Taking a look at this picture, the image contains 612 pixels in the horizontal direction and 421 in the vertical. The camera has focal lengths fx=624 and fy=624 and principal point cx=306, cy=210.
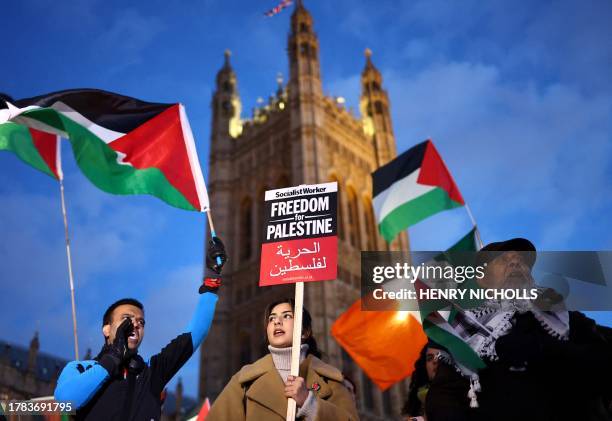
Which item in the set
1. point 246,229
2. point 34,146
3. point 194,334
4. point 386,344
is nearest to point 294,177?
point 246,229

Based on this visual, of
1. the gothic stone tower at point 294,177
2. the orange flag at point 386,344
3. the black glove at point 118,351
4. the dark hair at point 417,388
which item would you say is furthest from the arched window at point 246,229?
the black glove at point 118,351

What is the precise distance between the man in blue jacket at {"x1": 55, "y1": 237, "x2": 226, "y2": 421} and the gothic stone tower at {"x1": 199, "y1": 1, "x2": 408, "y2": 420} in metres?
23.7

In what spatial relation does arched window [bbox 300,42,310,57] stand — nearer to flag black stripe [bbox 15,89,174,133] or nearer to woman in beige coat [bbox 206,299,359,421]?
flag black stripe [bbox 15,89,174,133]

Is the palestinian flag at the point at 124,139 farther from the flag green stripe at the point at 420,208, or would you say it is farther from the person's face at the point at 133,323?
the flag green stripe at the point at 420,208

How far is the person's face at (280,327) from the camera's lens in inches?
→ 143

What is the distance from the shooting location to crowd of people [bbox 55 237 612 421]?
103 inches

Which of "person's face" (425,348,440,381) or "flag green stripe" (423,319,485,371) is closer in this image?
"flag green stripe" (423,319,485,371)

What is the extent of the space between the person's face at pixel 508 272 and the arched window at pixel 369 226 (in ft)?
104

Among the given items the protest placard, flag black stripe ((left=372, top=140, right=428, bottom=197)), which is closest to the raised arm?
the protest placard

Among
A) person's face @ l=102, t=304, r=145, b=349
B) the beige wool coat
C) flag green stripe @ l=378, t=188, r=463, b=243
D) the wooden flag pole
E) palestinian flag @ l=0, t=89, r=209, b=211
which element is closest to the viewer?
the wooden flag pole

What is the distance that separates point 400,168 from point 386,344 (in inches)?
122

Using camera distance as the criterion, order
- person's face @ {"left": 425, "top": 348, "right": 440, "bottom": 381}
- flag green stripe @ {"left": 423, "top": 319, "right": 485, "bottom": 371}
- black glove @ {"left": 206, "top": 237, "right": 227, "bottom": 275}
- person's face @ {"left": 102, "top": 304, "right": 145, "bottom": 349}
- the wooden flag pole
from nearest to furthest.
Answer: flag green stripe @ {"left": 423, "top": 319, "right": 485, "bottom": 371}
the wooden flag pole
person's face @ {"left": 102, "top": 304, "right": 145, "bottom": 349}
black glove @ {"left": 206, "top": 237, "right": 227, "bottom": 275}
person's face @ {"left": 425, "top": 348, "right": 440, "bottom": 381}

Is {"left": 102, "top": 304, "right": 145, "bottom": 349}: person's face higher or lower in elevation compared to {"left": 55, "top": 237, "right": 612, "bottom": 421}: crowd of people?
higher

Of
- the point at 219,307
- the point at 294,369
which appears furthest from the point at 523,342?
the point at 219,307
